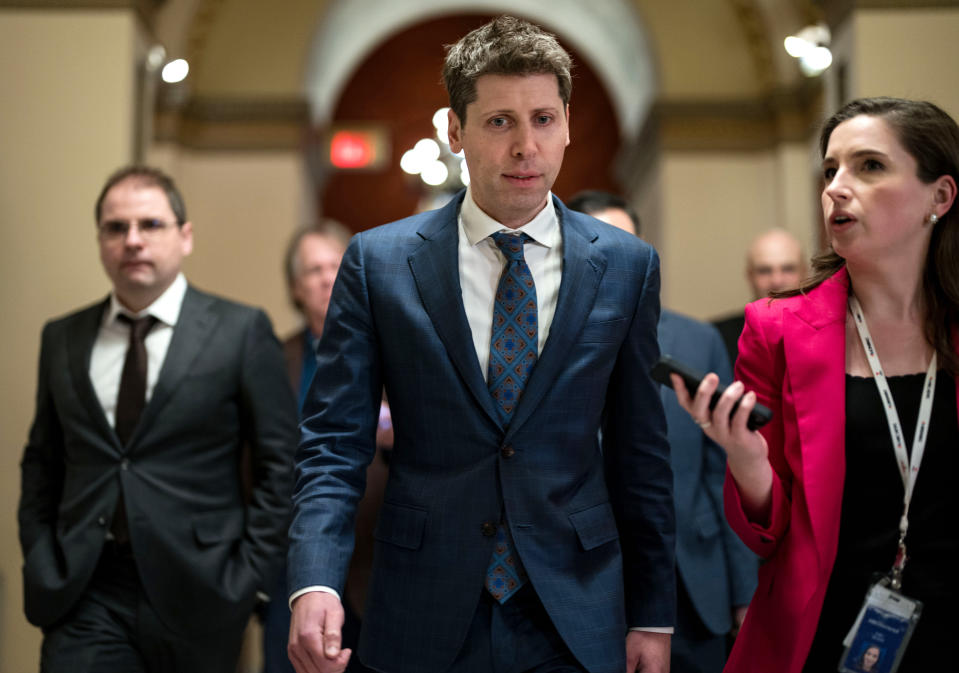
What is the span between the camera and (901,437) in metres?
2.55

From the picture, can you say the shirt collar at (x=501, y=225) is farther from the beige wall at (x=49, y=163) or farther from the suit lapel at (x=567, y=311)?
the beige wall at (x=49, y=163)

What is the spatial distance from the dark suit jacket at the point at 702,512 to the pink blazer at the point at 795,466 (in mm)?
1095

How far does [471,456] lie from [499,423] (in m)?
0.10

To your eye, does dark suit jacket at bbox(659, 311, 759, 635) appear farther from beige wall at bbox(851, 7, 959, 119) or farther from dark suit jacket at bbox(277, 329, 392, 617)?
beige wall at bbox(851, 7, 959, 119)

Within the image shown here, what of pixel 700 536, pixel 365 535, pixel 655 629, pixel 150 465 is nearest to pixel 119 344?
pixel 150 465

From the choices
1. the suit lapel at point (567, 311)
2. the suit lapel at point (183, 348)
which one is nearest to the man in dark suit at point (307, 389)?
the suit lapel at point (183, 348)

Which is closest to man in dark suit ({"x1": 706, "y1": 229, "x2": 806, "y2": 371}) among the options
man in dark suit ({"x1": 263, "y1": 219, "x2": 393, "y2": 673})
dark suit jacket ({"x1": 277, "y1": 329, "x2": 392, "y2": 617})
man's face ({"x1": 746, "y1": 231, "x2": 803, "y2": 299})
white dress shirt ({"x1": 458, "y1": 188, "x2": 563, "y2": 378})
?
man's face ({"x1": 746, "y1": 231, "x2": 803, "y2": 299})

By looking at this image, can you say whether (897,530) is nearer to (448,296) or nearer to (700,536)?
(448,296)

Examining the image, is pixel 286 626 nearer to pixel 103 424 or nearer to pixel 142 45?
pixel 103 424

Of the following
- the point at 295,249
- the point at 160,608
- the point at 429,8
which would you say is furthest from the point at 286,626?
the point at 429,8

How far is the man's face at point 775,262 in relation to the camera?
623cm

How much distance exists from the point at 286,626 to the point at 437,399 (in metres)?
2.25

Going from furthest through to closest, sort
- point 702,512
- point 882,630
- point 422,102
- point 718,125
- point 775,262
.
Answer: point 422,102 < point 718,125 < point 775,262 < point 702,512 < point 882,630

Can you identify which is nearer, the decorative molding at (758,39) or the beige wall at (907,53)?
the beige wall at (907,53)
